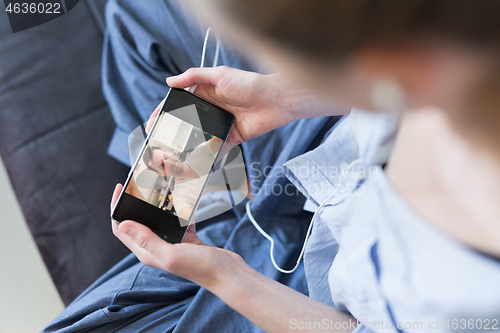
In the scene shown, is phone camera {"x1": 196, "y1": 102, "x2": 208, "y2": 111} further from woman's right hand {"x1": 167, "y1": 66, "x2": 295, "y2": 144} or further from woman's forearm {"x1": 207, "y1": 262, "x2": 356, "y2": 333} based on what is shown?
woman's forearm {"x1": 207, "y1": 262, "x2": 356, "y2": 333}

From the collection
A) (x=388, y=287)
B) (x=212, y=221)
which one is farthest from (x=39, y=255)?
(x=388, y=287)

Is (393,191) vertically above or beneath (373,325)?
above

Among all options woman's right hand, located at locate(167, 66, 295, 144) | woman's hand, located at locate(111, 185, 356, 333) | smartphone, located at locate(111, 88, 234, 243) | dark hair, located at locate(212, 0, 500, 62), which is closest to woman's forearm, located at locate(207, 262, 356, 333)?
woman's hand, located at locate(111, 185, 356, 333)

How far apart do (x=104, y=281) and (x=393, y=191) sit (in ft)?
2.00

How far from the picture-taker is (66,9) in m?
0.86

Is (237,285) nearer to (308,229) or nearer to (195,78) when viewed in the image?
(308,229)

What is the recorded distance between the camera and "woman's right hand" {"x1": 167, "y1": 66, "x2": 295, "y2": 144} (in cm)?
57

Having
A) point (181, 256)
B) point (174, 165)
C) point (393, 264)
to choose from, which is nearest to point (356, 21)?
point (393, 264)

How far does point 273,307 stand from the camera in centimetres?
44

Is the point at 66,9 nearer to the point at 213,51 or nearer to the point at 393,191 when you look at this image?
the point at 213,51

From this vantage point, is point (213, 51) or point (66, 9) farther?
point (66, 9)

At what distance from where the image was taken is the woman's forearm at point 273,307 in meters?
0.44

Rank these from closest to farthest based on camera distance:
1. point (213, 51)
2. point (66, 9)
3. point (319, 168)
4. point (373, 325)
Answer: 1. point (373, 325)
2. point (319, 168)
3. point (213, 51)
4. point (66, 9)

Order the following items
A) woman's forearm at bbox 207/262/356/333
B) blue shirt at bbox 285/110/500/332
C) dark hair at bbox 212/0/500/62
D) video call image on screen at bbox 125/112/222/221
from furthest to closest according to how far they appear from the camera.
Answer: video call image on screen at bbox 125/112/222/221 → woman's forearm at bbox 207/262/356/333 → blue shirt at bbox 285/110/500/332 → dark hair at bbox 212/0/500/62
